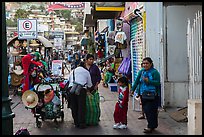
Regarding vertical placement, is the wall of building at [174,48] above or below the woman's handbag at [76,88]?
above

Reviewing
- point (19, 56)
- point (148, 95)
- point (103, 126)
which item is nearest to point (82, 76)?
point (103, 126)

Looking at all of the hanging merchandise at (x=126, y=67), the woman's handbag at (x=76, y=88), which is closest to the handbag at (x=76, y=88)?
the woman's handbag at (x=76, y=88)

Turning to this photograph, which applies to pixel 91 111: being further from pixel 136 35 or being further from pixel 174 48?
pixel 136 35

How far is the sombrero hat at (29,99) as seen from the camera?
7730mm

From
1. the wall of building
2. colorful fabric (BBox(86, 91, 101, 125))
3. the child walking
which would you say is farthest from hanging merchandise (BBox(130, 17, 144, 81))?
the child walking

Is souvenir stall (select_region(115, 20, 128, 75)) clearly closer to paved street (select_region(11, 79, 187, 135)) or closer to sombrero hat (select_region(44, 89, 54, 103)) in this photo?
paved street (select_region(11, 79, 187, 135))

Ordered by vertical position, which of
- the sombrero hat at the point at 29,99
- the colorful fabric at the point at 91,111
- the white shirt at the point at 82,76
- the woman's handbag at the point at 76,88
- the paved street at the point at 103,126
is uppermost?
the white shirt at the point at 82,76

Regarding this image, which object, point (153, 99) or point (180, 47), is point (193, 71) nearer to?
point (153, 99)

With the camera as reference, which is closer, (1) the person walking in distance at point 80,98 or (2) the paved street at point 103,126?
(2) the paved street at point 103,126

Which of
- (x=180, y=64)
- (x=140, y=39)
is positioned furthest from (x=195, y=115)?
(x=140, y=39)

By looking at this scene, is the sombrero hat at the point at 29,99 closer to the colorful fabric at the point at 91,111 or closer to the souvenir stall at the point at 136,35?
the colorful fabric at the point at 91,111

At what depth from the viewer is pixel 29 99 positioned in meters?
7.72

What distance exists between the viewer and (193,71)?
6.77 m

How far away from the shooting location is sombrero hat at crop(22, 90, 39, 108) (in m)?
7.73
